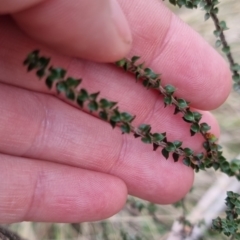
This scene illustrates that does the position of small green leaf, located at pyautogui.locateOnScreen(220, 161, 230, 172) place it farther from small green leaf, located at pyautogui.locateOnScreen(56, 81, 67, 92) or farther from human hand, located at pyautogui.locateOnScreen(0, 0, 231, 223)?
small green leaf, located at pyautogui.locateOnScreen(56, 81, 67, 92)

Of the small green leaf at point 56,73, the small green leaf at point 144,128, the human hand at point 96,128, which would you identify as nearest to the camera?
the small green leaf at point 56,73

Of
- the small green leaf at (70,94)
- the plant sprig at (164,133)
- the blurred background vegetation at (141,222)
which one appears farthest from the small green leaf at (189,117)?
the blurred background vegetation at (141,222)

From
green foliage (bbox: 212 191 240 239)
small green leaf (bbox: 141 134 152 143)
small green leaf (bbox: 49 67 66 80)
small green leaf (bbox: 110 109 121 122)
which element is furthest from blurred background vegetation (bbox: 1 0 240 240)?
small green leaf (bbox: 49 67 66 80)

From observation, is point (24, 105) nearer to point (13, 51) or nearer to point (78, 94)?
point (13, 51)

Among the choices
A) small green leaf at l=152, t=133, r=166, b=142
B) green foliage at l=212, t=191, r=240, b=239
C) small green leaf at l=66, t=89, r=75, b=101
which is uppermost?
small green leaf at l=66, t=89, r=75, b=101

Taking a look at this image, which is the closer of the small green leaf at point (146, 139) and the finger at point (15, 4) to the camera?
the finger at point (15, 4)

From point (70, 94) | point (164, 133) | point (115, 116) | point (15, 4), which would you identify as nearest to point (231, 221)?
point (164, 133)

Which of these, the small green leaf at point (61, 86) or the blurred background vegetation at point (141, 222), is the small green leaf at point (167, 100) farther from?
the blurred background vegetation at point (141, 222)
